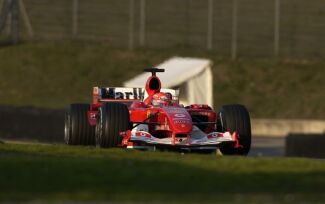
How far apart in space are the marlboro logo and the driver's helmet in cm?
185

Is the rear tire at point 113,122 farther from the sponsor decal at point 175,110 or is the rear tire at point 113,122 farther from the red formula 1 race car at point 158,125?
the sponsor decal at point 175,110

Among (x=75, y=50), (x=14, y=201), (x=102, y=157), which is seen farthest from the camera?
(x=75, y=50)

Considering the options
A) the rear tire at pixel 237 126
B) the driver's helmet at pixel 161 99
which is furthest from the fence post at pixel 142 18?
the rear tire at pixel 237 126

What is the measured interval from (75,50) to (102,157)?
29946mm

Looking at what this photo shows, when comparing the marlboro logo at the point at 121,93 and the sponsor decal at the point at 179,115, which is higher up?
the marlboro logo at the point at 121,93

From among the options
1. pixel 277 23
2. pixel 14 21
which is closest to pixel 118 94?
pixel 14 21

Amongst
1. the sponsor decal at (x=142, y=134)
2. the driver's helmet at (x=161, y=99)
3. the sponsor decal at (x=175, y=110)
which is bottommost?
the sponsor decal at (x=142, y=134)

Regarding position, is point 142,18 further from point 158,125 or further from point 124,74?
point 158,125

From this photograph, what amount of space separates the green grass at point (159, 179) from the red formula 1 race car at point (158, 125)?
2.18 m

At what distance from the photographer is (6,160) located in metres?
14.9

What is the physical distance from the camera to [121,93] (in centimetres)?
2242

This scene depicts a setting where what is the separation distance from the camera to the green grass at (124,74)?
42.5 metres

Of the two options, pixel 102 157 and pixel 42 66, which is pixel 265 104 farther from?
pixel 102 157

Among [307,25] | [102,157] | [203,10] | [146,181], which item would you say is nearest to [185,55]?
[203,10]
